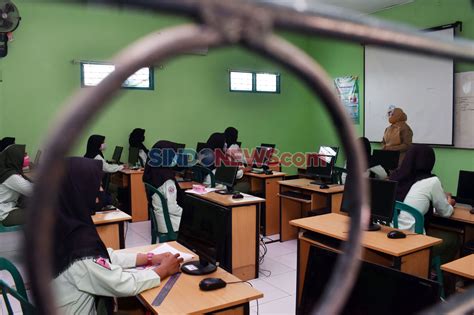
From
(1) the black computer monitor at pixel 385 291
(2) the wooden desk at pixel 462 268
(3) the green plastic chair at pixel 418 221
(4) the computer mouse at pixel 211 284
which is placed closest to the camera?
(1) the black computer monitor at pixel 385 291

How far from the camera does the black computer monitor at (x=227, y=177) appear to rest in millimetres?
4996

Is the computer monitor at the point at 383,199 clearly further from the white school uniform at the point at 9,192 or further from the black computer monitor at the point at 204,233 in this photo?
the white school uniform at the point at 9,192

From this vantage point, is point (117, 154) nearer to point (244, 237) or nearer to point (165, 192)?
point (165, 192)

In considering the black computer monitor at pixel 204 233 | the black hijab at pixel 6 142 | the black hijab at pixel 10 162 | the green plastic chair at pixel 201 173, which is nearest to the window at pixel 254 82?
the green plastic chair at pixel 201 173

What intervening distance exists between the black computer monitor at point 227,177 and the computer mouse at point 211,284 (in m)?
2.76

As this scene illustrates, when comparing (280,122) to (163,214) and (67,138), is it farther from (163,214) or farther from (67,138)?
(67,138)

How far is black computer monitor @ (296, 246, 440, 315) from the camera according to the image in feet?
4.42

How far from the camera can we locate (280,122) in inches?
369

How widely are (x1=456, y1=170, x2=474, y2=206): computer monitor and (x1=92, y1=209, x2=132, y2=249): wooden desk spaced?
354 cm

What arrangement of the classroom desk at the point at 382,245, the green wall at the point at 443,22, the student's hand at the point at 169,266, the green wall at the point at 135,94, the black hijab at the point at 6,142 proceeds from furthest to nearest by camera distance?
1. the green wall at the point at 135,94
2. the green wall at the point at 443,22
3. the black hijab at the point at 6,142
4. the classroom desk at the point at 382,245
5. the student's hand at the point at 169,266

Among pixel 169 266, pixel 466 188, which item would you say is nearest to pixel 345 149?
pixel 169 266

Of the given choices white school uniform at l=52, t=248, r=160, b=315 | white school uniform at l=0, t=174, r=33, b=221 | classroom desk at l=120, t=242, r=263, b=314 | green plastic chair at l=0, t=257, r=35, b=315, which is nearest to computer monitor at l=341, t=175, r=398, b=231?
classroom desk at l=120, t=242, r=263, b=314

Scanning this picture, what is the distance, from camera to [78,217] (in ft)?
6.75

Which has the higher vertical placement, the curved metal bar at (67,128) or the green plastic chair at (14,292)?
the curved metal bar at (67,128)
